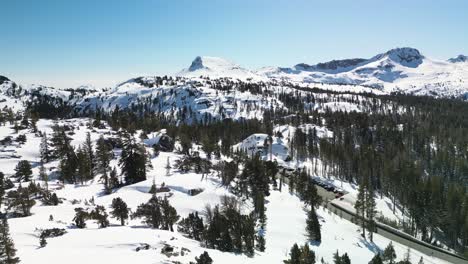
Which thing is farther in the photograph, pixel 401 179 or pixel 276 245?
pixel 401 179

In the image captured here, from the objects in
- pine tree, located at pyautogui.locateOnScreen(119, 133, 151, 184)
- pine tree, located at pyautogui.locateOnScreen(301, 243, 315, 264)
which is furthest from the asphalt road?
pine tree, located at pyautogui.locateOnScreen(119, 133, 151, 184)

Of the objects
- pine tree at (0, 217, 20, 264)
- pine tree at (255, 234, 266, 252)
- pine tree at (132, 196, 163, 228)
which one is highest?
pine tree at (0, 217, 20, 264)

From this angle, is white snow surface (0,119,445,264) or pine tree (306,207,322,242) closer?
white snow surface (0,119,445,264)

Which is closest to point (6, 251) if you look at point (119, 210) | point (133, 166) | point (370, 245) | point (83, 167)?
point (119, 210)

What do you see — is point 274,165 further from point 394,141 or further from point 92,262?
point 394,141

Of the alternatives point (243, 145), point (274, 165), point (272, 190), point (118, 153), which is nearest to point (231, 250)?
point (272, 190)

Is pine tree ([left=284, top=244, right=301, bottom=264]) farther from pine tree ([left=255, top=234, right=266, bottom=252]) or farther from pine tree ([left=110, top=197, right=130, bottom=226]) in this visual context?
pine tree ([left=110, top=197, right=130, bottom=226])

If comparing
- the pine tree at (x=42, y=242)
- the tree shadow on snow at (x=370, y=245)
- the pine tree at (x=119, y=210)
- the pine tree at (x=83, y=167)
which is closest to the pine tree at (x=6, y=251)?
the pine tree at (x=42, y=242)

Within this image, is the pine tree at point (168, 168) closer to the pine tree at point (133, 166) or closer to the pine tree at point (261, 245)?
the pine tree at point (133, 166)

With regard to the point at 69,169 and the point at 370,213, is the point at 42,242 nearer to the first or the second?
the point at 69,169

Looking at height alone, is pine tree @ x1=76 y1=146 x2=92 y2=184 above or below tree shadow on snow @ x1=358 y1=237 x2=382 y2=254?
above

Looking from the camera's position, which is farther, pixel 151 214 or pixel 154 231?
pixel 151 214
